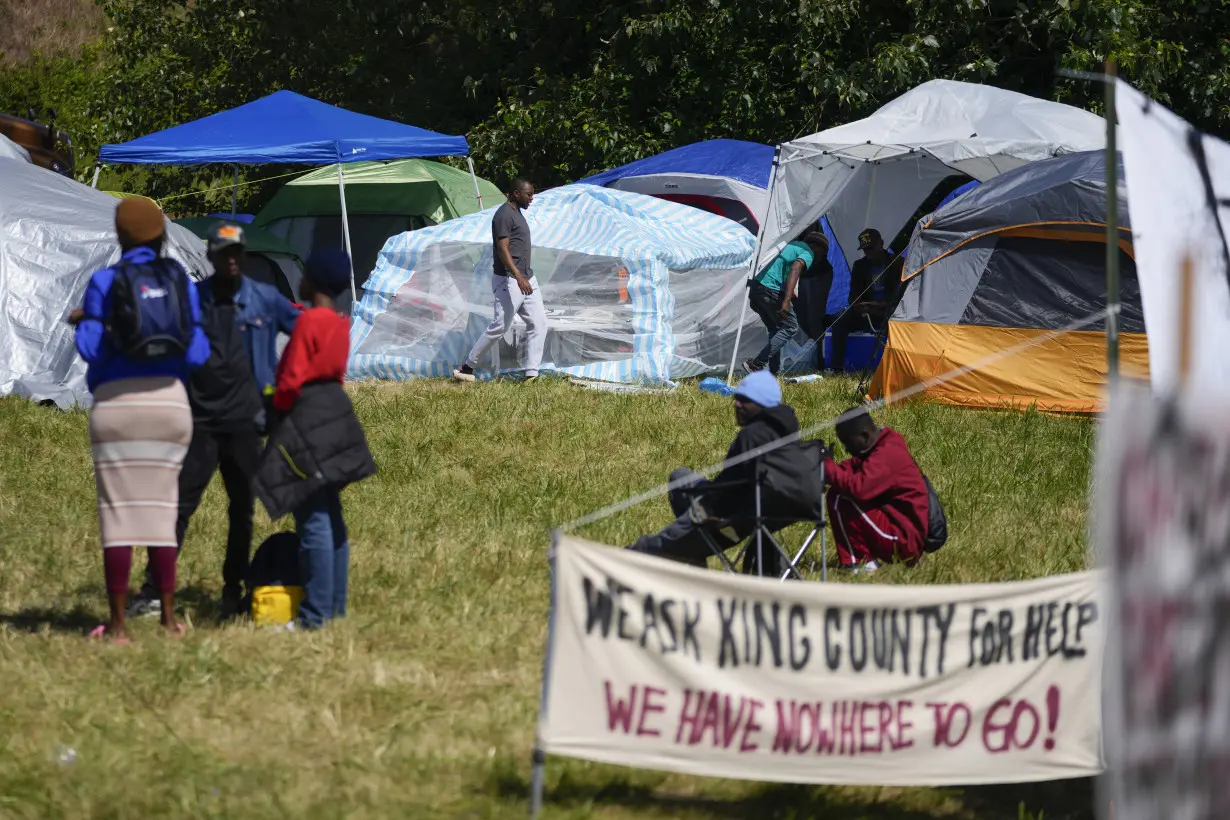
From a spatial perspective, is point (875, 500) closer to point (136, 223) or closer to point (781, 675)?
point (781, 675)

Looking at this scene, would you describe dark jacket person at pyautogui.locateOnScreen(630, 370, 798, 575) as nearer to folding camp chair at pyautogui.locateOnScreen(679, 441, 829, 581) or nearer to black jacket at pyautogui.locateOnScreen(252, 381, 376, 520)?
folding camp chair at pyautogui.locateOnScreen(679, 441, 829, 581)

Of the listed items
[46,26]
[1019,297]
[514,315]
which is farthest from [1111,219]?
[46,26]

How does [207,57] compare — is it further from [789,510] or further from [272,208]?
[789,510]

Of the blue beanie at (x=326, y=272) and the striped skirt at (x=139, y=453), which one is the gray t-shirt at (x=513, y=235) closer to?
the blue beanie at (x=326, y=272)

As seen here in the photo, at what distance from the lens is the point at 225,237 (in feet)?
18.8

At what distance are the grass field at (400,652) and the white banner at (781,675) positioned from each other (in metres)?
0.39

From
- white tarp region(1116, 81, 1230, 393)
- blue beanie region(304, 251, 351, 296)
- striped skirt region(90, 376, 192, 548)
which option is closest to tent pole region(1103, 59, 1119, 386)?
white tarp region(1116, 81, 1230, 393)

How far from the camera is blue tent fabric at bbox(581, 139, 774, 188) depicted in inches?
689

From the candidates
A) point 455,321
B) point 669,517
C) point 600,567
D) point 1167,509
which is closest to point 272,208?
point 455,321

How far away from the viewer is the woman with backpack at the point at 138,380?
544 cm

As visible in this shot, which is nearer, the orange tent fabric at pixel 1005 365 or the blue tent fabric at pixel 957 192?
the orange tent fabric at pixel 1005 365

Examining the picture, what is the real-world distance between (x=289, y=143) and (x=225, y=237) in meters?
9.97

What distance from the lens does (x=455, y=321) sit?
43.3 ft

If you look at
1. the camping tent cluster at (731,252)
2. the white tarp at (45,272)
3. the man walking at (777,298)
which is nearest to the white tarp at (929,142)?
the camping tent cluster at (731,252)
